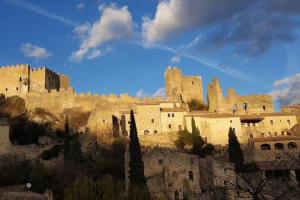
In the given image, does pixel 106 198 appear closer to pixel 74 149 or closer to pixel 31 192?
pixel 31 192

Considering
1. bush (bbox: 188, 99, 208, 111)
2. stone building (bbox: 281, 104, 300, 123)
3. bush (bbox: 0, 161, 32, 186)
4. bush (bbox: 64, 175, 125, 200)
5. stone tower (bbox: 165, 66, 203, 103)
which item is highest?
stone tower (bbox: 165, 66, 203, 103)

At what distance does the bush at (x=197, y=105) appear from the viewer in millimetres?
84338

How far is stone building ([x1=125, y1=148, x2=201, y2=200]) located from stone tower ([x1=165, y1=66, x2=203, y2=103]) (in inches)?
1596

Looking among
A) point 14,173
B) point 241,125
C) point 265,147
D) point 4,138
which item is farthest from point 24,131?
point 265,147

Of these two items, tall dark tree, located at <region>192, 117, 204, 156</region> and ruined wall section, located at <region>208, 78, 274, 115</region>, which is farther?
ruined wall section, located at <region>208, 78, 274, 115</region>

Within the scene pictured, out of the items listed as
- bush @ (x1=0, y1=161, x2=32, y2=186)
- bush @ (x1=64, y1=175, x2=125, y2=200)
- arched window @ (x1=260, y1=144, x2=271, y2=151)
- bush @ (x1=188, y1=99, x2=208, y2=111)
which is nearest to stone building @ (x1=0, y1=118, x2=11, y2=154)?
bush @ (x1=0, y1=161, x2=32, y2=186)

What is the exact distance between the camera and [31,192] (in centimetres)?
4600

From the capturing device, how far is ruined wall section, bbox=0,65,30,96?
80.8m

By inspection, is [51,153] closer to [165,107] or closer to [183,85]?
[165,107]

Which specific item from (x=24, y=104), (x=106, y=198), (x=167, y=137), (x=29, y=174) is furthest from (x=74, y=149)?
(x=24, y=104)

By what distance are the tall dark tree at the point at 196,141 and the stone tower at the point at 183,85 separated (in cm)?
2111

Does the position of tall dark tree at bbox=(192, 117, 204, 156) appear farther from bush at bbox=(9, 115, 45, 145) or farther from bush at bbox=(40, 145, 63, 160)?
bush at bbox=(9, 115, 45, 145)

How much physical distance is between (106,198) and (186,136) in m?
28.1

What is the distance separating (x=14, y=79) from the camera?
268 feet
